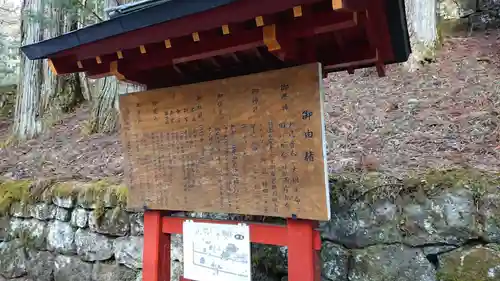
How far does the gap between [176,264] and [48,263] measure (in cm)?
183

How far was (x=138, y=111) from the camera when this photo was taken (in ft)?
10.0

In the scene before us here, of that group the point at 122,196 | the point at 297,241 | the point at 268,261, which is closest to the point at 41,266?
the point at 122,196

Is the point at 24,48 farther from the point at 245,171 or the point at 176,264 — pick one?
the point at 176,264

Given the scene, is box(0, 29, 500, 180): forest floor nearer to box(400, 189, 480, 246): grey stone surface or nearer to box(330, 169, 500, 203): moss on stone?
box(330, 169, 500, 203): moss on stone

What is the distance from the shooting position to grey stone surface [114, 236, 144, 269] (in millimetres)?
3760

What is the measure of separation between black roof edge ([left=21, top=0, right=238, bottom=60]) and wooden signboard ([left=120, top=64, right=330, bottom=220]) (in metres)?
0.67

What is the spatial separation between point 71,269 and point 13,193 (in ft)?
4.65

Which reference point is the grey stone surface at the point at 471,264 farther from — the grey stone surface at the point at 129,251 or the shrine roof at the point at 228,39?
the grey stone surface at the point at 129,251

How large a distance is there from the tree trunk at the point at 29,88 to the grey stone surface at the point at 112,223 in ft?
13.5

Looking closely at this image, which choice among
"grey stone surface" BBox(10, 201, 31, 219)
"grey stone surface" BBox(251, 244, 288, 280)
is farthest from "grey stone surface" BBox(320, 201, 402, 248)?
"grey stone surface" BBox(10, 201, 31, 219)

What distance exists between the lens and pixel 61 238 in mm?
4309

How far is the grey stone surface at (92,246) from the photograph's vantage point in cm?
397

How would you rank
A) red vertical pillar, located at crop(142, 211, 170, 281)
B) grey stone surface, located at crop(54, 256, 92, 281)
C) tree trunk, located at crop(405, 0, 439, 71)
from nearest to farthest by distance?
red vertical pillar, located at crop(142, 211, 170, 281)
grey stone surface, located at crop(54, 256, 92, 281)
tree trunk, located at crop(405, 0, 439, 71)

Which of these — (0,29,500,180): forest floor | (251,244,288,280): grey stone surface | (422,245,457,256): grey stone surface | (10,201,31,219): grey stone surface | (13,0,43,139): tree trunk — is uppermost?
(13,0,43,139): tree trunk
